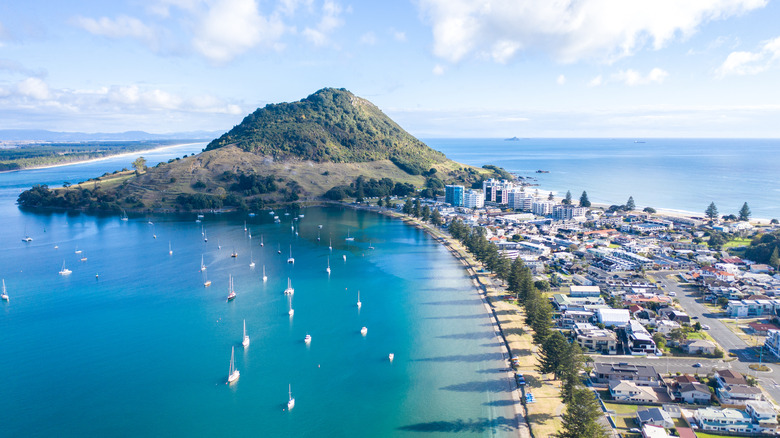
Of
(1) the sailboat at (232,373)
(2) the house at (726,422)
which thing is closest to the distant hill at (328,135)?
(1) the sailboat at (232,373)

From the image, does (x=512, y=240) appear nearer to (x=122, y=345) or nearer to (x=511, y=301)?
(x=511, y=301)

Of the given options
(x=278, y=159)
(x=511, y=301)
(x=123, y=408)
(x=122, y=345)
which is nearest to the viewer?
(x=123, y=408)

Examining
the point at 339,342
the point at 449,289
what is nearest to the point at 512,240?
the point at 449,289

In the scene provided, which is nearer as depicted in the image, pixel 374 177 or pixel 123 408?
pixel 123 408

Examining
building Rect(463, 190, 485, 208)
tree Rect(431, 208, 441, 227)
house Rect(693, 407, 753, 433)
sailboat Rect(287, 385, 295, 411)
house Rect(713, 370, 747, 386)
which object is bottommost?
sailboat Rect(287, 385, 295, 411)

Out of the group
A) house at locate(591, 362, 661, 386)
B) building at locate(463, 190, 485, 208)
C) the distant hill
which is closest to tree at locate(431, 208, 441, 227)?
building at locate(463, 190, 485, 208)

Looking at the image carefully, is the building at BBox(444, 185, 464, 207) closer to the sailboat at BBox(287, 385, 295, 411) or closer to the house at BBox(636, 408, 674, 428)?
the sailboat at BBox(287, 385, 295, 411)

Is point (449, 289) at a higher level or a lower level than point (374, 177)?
lower

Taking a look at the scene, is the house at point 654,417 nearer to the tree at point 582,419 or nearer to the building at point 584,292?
the tree at point 582,419
